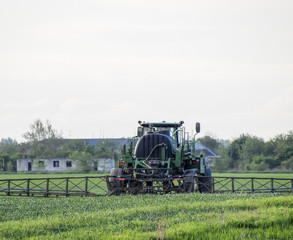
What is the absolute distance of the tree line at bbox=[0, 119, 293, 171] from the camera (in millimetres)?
81625

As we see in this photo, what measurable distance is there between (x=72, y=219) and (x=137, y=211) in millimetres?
2251

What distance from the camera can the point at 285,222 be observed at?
43.2 feet

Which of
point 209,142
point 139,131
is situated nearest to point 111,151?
point 209,142

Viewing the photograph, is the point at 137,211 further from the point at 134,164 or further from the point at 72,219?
the point at 134,164

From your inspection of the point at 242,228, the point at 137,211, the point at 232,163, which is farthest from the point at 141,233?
the point at 232,163

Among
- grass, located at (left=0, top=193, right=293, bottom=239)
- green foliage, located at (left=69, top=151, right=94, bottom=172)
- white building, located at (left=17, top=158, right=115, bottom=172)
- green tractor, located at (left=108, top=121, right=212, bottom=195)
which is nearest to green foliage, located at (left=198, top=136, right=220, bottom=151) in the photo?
white building, located at (left=17, top=158, right=115, bottom=172)

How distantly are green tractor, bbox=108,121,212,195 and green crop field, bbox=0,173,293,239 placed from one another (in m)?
5.31

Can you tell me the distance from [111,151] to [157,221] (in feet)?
250

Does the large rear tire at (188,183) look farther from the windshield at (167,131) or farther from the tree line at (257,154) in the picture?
the tree line at (257,154)

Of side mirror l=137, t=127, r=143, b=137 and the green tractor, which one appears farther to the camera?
side mirror l=137, t=127, r=143, b=137

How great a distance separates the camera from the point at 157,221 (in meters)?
13.6

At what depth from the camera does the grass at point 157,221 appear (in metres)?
11.7

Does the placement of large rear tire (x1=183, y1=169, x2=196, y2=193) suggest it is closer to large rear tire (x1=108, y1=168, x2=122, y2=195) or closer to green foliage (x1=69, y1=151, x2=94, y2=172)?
large rear tire (x1=108, y1=168, x2=122, y2=195)

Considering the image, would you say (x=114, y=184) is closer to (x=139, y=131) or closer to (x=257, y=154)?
(x=139, y=131)
